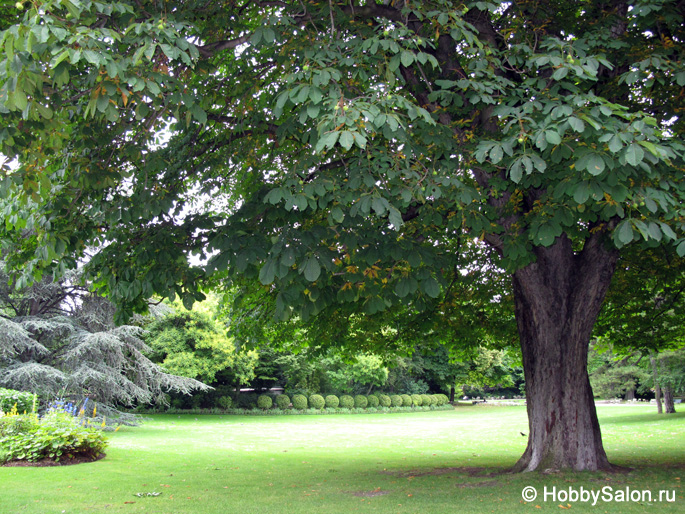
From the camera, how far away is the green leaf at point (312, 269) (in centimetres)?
497

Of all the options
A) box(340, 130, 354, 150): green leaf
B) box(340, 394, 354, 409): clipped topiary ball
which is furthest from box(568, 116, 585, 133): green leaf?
box(340, 394, 354, 409): clipped topiary ball

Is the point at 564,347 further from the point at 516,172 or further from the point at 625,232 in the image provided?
the point at 516,172

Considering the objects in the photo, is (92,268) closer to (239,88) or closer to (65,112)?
(65,112)

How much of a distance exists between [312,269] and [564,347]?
4.61 metres

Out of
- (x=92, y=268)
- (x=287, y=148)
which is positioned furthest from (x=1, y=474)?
(x=287, y=148)

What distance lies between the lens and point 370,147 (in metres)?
5.54

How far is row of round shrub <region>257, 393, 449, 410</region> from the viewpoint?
36.5 meters

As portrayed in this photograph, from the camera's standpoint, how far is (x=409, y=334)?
1115cm

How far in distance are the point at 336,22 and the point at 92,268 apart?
16.0 ft

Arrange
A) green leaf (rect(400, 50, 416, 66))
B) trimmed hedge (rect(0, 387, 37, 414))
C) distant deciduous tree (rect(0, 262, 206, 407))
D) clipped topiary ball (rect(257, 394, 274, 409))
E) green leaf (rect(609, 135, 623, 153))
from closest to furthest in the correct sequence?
green leaf (rect(609, 135, 623, 153)) < green leaf (rect(400, 50, 416, 66)) < trimmed hedge (rect(0, 387, 37, 414)) < distant deciduous tree (rect(0, 262, 206, 407)) < clipped topiary ball (rect(257, 394, 274, 409))

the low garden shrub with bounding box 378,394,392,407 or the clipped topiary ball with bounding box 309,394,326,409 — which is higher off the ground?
the clipped topiary ball with bounding box 309,394,326,409

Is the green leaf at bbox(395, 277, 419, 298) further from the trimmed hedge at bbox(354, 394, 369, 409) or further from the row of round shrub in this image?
the trimmed hedge at bbox(354, 394, 369, 409)

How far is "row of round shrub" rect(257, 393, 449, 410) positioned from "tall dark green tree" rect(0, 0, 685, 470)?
29005 mm

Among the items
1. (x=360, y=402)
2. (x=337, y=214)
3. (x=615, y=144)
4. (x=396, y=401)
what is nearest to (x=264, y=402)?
(x=360, y=402)
